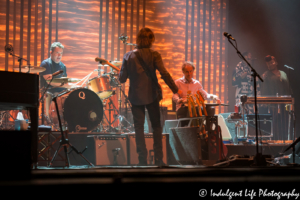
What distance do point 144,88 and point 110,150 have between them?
49.4 inches

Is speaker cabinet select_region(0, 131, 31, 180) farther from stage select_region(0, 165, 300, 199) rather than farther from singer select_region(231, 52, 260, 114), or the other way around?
singer select_region(231, 52, 260, 114)

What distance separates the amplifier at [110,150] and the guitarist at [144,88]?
28.1 inches

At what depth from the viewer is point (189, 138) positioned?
471 centimetres

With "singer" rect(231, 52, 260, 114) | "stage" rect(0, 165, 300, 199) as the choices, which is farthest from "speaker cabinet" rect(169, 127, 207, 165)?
"singer" rect(231, 52, 260, 114)

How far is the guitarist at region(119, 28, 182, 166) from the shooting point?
13.7 feet

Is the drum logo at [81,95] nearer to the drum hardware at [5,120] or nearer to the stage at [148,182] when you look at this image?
the drum hardware at [5,120]

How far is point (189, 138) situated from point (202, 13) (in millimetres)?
5315

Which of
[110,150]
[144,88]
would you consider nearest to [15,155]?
[144,88]

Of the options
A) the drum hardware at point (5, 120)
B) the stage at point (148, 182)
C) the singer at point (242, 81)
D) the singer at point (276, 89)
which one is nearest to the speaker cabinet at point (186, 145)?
the stage at point (148, 182)

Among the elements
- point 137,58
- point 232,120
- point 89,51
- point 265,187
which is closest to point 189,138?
point 137,58

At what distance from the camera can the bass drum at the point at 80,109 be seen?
5.43 m

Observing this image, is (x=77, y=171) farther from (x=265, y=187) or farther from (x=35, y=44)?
(x=35, y=44)

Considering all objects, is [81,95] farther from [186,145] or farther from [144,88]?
[186,145]

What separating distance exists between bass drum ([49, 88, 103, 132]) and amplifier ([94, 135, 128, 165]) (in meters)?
0.73
